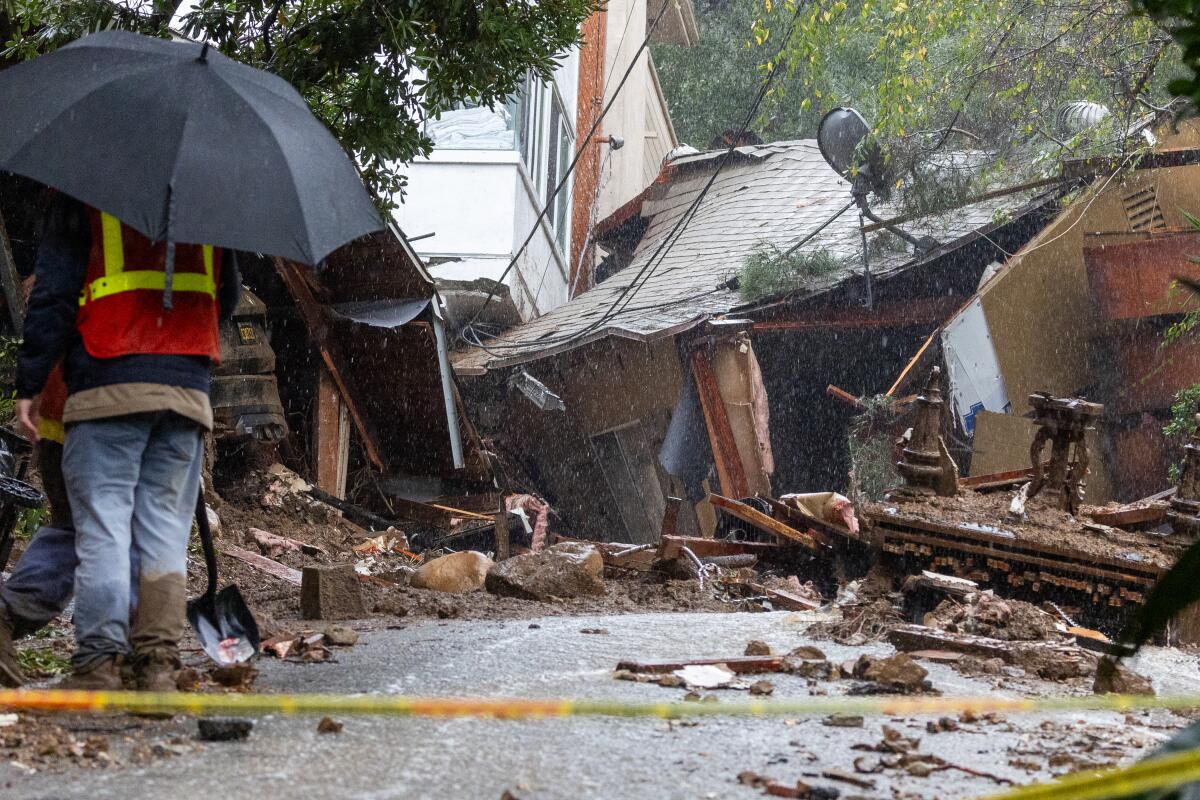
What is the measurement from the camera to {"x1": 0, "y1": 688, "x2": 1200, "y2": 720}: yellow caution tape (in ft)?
9.93

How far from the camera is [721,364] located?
44.4 ft

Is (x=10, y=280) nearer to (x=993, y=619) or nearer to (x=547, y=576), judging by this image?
(x=547, y=576)

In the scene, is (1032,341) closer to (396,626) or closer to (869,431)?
(869,431)

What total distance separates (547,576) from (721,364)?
665cm

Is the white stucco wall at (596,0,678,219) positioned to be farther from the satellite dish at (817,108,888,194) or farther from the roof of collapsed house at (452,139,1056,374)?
the satellite dish at (817,108,888,194)

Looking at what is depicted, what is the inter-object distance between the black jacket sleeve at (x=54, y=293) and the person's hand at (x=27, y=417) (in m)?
0.02

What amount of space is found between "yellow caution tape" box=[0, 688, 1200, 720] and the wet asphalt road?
48mm

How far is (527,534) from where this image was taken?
1280cm

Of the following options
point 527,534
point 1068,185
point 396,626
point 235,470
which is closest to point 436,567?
point 396,626

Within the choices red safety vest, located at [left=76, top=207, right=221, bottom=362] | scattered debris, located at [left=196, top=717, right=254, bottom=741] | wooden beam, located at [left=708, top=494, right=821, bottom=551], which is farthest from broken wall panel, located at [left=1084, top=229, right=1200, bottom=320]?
scattered debris, located at [left=196, top=717, right=254, bottom=741]

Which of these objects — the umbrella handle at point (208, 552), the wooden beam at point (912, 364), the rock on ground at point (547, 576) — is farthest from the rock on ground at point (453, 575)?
the wooden beam at point (912, 364)

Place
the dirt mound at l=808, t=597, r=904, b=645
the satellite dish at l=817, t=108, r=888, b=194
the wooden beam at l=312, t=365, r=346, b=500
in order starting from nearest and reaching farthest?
the dirt mound at l=808, t=597, r=904, b=645, the wooden beam at l=312, t=365, r=346, b=500, the satellite dish at l=817, t=108, r=888, b=194

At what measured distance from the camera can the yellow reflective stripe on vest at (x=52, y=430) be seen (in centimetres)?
354

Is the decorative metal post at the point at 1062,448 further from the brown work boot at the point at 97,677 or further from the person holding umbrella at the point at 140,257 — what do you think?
the brown work boot at the point at 97,677
